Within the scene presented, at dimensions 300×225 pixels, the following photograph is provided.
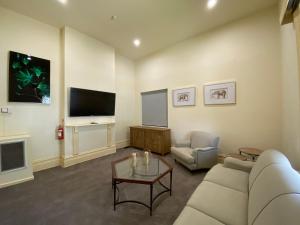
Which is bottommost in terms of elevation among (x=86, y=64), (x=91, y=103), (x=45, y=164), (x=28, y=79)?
(x=45, y=164)

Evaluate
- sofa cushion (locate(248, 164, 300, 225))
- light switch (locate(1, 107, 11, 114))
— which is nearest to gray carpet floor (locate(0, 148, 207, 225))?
sofa cushion (locate(248, 164, 300, 225))

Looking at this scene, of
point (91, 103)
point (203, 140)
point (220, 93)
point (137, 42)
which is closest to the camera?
point (203, 140)

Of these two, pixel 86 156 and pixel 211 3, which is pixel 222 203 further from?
pixel 86 156

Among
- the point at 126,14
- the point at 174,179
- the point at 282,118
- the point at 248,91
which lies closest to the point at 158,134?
the point at 174,179

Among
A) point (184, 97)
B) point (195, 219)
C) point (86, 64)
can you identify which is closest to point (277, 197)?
point (195, 219)

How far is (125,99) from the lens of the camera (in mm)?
5516

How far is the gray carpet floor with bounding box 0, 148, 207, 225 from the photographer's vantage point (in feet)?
5.98

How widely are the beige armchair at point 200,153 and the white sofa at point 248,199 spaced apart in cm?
90

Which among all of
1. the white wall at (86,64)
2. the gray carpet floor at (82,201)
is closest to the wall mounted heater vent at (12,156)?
the gray carpet floor at (82,201)

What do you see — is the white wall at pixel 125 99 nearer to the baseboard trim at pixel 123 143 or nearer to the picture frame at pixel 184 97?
the baseboard trim at pixel 123 143

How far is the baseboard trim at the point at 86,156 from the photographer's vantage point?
360 cm

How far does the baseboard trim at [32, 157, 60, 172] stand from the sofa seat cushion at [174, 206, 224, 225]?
3485 mm

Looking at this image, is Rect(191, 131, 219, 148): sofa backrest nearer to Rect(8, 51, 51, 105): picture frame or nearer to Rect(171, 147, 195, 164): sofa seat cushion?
Rect(171, 147, 195, 164): sofa seat cushion

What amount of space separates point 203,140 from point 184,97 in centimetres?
141
